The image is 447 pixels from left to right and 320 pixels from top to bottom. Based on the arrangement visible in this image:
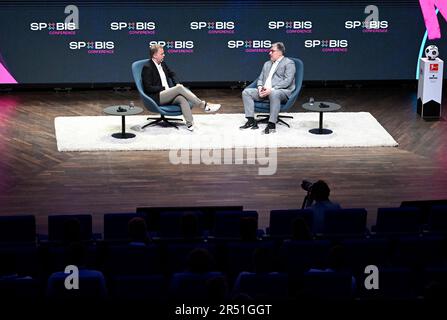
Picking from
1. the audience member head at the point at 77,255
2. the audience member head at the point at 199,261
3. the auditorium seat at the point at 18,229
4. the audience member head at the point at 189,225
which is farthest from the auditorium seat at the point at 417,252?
the auditorium seat at the point at 18,229

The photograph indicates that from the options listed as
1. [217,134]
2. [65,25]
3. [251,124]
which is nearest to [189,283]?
[217,134]

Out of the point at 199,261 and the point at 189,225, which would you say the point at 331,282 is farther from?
the point at 189,225

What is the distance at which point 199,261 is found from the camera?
6270 mm

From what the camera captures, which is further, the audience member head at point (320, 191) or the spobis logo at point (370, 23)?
the spobis logo at point (370, 23)

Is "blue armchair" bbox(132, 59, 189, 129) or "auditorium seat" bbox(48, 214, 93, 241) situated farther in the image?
"blue armchair" bbox(132, 59, 189, 129)

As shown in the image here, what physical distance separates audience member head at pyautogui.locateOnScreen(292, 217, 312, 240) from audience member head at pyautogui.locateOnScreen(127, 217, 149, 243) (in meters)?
1.15

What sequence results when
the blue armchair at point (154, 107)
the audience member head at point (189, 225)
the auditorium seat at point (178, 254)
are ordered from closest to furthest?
the auditorium seat at point (178, 254), the audience member head at point (189, 225), the blue armchair at point (154, 107)

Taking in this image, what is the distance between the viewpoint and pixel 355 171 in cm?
1088

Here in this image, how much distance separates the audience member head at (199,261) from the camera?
6270 mm

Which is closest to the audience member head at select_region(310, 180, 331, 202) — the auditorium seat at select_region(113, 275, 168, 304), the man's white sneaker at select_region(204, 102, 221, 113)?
the auditorium seat at select_region(113, 275, 168, 304)

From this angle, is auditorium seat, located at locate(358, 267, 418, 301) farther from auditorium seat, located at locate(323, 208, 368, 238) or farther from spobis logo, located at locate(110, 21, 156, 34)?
spobis logo, located at locate(110, 21, 156, 34)

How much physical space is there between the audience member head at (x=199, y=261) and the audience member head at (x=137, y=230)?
938mm

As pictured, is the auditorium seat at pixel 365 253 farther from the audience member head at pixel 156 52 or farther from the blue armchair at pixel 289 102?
the audience member head at pixel 156 52

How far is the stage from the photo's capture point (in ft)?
32.2
